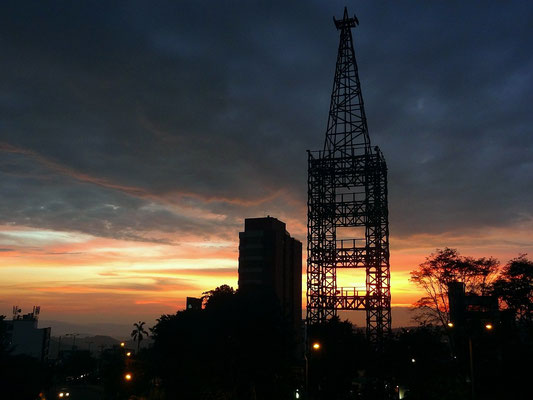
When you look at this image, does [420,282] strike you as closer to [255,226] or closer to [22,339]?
[255,226]

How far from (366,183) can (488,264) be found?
A: 19.9 m

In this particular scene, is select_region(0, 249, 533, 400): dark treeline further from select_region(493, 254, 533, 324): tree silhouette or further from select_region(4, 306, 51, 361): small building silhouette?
select_region(4, 306, 51, 361): small building silhouette

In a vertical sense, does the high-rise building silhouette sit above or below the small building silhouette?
above

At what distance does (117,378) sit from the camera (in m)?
75.9

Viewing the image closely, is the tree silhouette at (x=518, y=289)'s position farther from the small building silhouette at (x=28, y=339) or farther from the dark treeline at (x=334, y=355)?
the small building silhouette at (x=28, y=339)

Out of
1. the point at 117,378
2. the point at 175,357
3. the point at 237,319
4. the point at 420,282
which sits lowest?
the point at 117,378

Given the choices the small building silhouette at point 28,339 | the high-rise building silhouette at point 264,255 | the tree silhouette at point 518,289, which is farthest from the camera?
the small building silhouette at point 28,339

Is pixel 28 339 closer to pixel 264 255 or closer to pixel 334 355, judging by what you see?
pixel 264 255

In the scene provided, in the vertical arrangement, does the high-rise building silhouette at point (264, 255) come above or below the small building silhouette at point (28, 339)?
above

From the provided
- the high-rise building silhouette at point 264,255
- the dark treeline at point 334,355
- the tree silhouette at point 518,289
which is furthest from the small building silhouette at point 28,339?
the tree silhouette at point 518,289

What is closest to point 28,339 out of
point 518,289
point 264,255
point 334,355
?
point 264,255

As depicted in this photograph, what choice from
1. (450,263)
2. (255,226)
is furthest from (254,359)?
(255,226)

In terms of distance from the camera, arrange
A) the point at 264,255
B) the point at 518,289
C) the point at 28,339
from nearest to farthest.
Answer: the point at 518,289, the point at 264,255, the point at 28,339

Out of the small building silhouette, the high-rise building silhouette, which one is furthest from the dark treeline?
the small building silhouette
